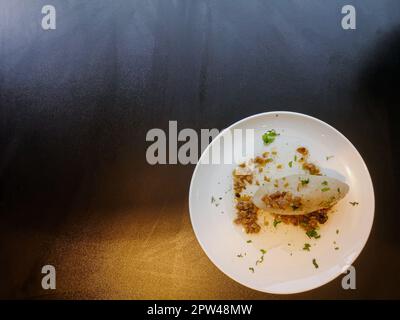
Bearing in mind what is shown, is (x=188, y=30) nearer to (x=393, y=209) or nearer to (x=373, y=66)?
(x=373, y=66)

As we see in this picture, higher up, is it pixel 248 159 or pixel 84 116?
pixel 84 116

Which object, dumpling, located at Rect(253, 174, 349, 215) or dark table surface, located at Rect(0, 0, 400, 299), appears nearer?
dumpling, located at Rect(253, 174, 349, 215)

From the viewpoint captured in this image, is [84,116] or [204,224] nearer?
[204,224]

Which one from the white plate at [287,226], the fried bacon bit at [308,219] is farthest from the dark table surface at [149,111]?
the fried bacon bit at [308,219]

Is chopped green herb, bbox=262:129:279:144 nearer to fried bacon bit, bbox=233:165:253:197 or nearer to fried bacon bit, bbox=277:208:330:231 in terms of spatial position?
fried bacon bit, bbox=233:165:253:197

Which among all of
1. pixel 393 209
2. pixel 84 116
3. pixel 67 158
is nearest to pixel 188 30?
pixel 84 116

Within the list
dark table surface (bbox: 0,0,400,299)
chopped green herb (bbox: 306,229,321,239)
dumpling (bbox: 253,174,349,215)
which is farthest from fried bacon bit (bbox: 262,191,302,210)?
dark table surface (bbox: 0,0,400,299)

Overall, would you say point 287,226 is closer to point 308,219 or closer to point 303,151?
point 308,219
